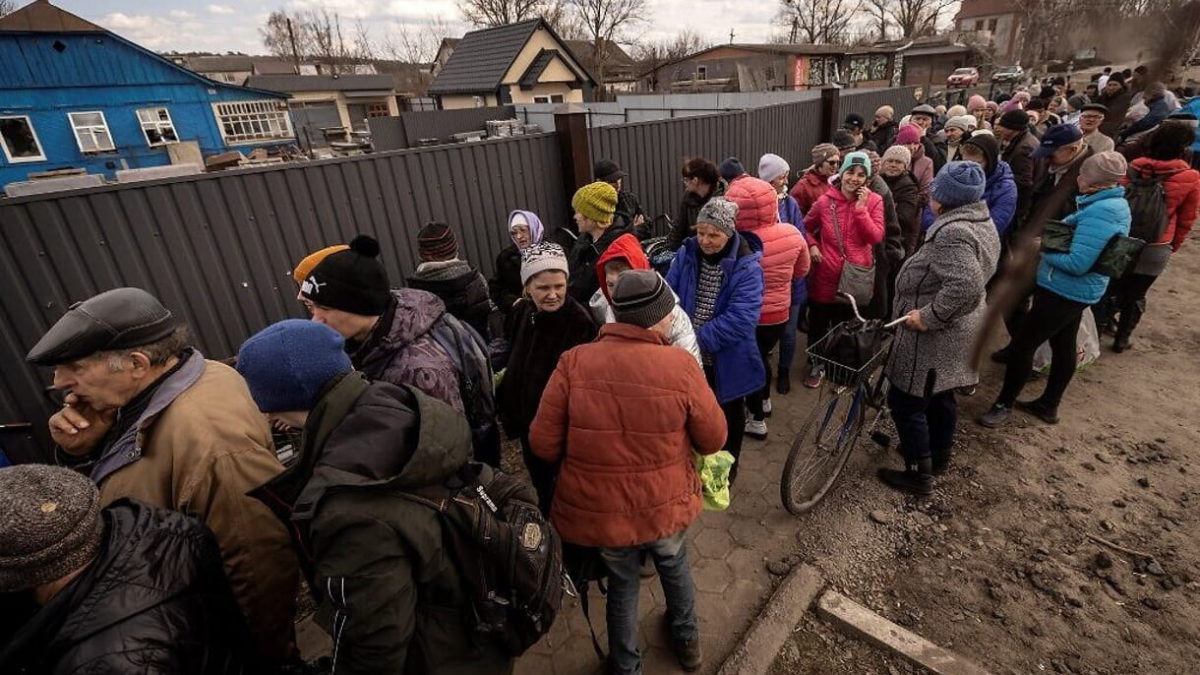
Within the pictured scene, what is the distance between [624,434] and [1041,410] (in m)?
3.99

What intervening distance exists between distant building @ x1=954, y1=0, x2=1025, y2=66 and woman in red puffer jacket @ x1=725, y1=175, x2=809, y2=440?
1.72m

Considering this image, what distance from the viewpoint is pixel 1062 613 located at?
8.54ft

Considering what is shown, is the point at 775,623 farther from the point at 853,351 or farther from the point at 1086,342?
the point at 1086,342

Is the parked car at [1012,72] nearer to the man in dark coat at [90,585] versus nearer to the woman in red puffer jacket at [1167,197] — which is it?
the man in dark coat at [90,585]

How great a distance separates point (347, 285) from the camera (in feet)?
7.06

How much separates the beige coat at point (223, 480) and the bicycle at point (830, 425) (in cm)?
258

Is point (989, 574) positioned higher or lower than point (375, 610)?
lower

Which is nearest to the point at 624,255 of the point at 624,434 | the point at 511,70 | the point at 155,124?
the point at 624,434

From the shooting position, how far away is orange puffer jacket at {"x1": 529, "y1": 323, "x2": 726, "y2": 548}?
1.91 metres

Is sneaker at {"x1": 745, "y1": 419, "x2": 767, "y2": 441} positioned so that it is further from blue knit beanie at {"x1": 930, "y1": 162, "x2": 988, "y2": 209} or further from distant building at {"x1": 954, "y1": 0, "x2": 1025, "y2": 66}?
distant building at {"x1": 954, "y1": 0, "x2": 1025, "y2": 66}

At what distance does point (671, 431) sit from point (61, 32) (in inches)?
1288

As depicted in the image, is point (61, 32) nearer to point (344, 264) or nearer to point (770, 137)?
point (770, 137)

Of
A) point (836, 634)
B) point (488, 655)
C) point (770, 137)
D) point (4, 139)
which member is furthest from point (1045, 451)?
point (4, 139)

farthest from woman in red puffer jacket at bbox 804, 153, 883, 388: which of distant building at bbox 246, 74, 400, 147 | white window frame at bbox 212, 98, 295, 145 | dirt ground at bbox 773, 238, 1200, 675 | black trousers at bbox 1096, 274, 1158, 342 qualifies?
distant building at bbox 246, 74, 400, 147
